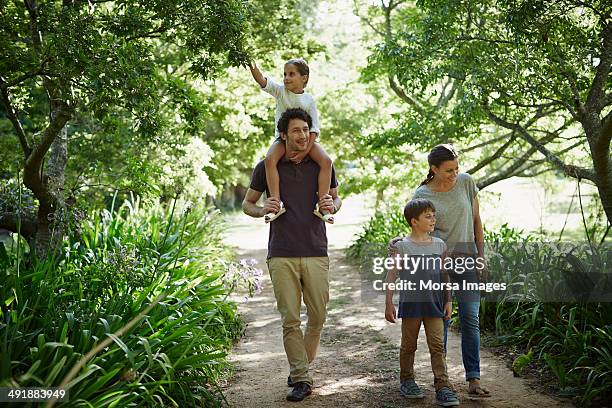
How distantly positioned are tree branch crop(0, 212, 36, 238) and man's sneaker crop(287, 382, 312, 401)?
3.11 metres

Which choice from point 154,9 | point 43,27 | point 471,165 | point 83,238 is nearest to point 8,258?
point 83,238

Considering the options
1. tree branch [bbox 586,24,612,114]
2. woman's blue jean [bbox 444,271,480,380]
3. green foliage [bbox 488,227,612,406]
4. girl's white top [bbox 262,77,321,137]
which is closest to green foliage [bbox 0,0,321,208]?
girl's white top [bbox 262,77,321,137]

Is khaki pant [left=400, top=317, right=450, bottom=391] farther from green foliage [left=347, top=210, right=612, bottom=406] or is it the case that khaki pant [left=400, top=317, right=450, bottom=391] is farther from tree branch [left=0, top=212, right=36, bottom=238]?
tree branch [left=0, top=212, right=36, bottom=238]

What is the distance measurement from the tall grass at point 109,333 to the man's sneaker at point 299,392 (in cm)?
49

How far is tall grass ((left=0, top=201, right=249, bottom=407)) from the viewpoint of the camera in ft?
11.2

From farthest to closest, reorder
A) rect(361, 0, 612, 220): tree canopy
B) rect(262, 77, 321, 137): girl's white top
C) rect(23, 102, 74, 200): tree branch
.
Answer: rect(361, 0, 612, 220): tree canopy → rect(23, 102, 74, 200): tree branch → rect(262, 77, 321, 137): girl's white top

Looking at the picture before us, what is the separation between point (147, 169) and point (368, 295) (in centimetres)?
342

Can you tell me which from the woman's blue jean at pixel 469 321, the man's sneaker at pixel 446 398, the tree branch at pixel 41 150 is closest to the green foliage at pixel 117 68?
the tree branch at pixel 41 150

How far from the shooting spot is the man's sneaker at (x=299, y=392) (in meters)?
4.43

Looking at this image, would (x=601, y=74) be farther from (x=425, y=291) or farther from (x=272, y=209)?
(x=272, y=209)

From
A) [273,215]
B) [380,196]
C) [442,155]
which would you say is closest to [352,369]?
[273,215]

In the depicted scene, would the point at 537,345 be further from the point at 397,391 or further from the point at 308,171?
the point at 308,171

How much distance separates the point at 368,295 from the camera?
889 cm

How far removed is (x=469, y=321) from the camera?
14.4 feet
